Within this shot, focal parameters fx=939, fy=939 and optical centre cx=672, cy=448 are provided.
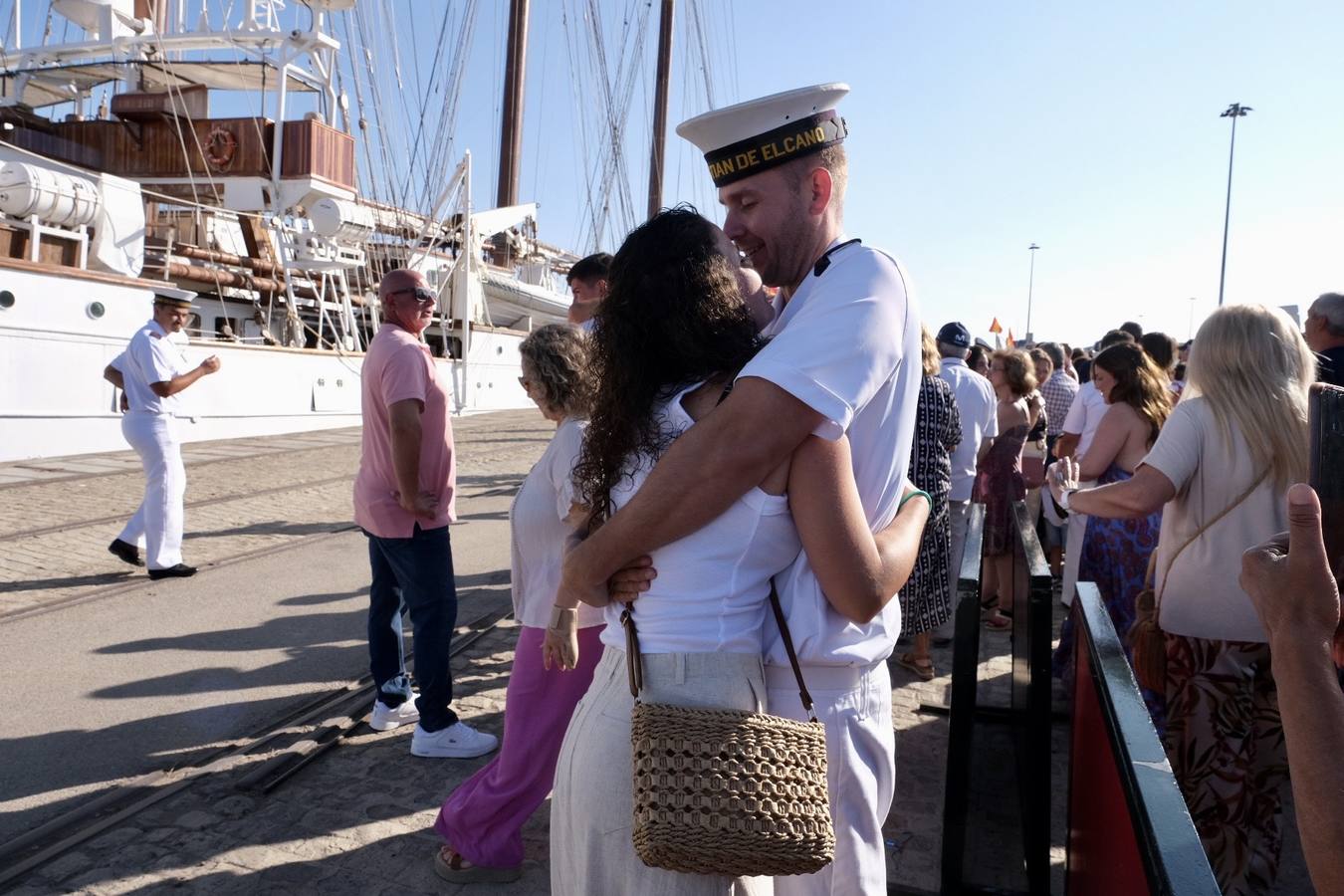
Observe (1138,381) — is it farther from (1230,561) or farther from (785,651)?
(785,651)

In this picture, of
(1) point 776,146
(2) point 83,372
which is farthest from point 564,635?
(2) point 83,372

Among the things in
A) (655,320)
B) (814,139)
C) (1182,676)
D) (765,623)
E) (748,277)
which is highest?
(814,139)

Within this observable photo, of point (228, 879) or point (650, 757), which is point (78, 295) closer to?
point (228, 879)

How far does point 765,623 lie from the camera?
151cm

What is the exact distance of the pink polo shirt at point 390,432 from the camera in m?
3.87

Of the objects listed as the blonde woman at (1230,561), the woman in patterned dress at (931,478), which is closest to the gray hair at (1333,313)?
the blonde woman at (1230,561)

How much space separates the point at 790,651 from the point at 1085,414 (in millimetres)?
5594

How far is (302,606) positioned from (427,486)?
3.08m

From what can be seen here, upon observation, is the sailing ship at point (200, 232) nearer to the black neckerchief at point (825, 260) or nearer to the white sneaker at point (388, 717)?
the white sneaker at point (388, 717)

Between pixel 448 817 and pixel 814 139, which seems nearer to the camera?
pixel 814 139

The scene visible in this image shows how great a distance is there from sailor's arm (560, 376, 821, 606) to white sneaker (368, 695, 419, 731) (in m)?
3.26

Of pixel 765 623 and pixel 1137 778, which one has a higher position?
pixel 765 623

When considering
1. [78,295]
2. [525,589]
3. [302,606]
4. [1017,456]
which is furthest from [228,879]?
[78,295]

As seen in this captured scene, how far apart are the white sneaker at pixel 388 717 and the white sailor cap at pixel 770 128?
11.4 ft
